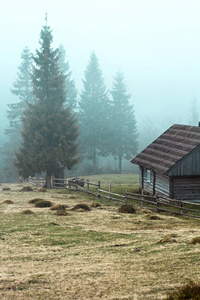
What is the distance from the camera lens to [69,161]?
42.2 m

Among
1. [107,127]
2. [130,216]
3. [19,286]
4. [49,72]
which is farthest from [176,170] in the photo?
[107,127]

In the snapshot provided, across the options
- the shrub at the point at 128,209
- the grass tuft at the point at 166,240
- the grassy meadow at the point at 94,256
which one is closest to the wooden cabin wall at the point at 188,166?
the shrub at the point at 128,209

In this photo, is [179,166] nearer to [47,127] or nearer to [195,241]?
[195,241]

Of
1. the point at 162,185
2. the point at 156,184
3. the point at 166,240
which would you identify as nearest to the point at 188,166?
the point at 162,185

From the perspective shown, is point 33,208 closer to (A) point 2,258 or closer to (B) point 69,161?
(A) point 2,258

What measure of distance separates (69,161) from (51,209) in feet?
68.7

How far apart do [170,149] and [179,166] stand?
Result: 122 inches

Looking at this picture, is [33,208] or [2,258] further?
[33,208]

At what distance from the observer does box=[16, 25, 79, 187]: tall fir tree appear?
1625 inches

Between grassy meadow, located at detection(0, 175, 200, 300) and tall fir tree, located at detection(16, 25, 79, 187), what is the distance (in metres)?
22.0

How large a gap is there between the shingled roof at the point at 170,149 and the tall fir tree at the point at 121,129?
104 ft

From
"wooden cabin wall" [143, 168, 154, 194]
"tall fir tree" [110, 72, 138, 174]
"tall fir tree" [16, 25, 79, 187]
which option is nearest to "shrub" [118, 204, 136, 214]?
"wooden cabin wall" [143, 168, 154, 194]

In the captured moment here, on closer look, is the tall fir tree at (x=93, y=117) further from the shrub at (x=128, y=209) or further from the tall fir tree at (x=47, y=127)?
the shrub at (x=128, y=209)

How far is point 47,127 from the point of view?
139 ft
